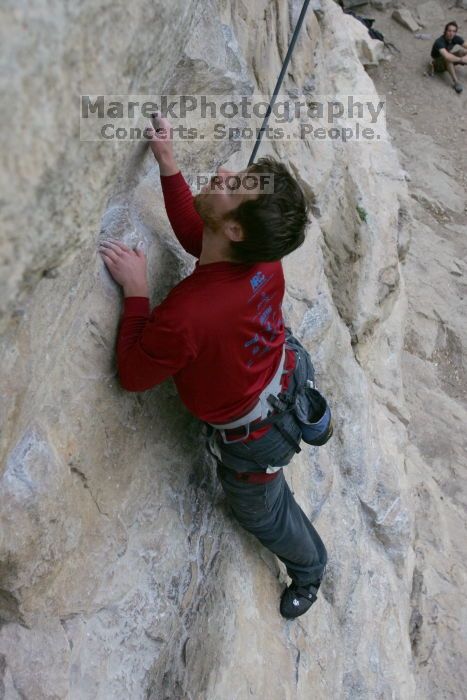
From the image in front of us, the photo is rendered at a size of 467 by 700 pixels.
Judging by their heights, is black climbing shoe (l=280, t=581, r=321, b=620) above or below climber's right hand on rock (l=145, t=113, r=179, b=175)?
below

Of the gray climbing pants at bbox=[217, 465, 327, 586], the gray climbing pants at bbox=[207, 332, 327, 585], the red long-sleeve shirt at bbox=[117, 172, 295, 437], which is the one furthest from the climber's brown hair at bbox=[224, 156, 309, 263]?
the gray climbing pants at bbox=[217, 465, 327, 586]

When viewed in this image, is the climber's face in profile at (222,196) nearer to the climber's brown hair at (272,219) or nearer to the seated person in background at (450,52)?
the climber's brown hair at (272,219)

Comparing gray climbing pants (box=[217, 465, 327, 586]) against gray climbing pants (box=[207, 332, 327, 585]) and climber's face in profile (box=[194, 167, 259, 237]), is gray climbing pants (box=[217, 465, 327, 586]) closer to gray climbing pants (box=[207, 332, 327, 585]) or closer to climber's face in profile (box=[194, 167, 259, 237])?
gray climbing pants (box=[207, 332, 327, 585])

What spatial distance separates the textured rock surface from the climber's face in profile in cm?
26

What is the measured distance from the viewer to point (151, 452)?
2.25 meters

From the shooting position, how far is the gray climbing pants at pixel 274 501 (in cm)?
225

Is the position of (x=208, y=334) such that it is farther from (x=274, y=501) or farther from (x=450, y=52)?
(x=450, y=52)

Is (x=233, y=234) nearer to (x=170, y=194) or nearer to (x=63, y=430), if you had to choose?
(x=170, y=194)

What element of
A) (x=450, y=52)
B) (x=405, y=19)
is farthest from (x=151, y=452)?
(x=405, y=19)

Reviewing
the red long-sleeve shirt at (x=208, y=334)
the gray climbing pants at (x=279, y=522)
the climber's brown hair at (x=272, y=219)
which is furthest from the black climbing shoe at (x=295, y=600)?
the climber's brown hair at (x=272, y=219)

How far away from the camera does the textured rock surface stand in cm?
105

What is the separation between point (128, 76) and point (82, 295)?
2.19 feet

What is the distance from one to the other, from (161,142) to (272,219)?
1.86 feet

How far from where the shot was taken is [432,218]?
8469 millimetres
